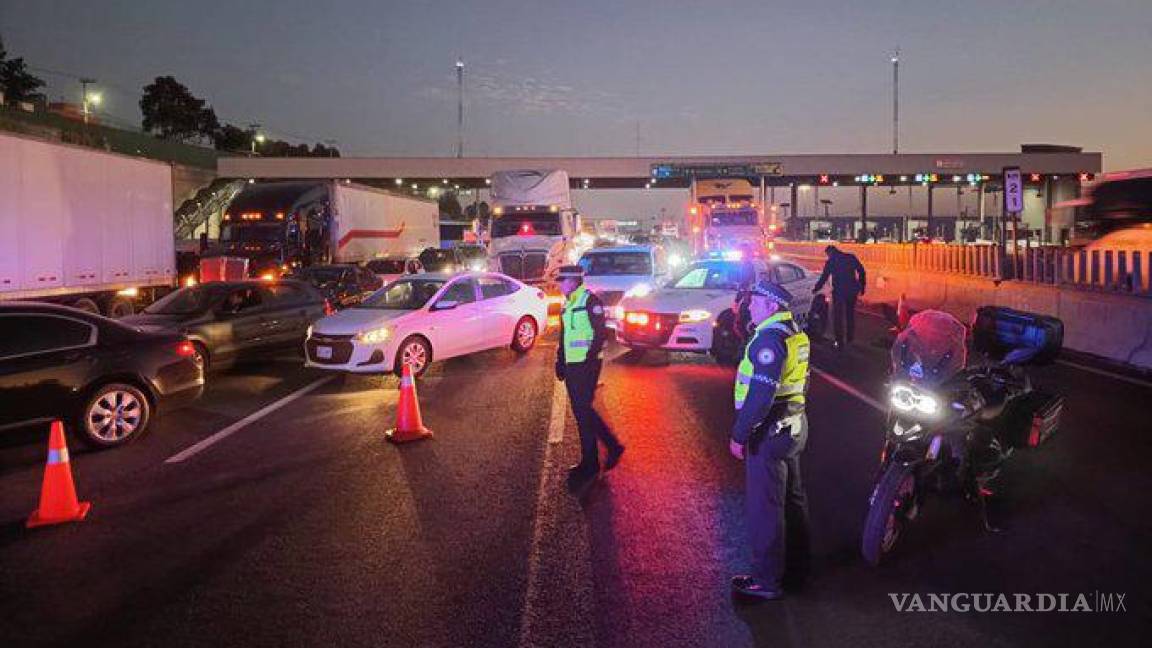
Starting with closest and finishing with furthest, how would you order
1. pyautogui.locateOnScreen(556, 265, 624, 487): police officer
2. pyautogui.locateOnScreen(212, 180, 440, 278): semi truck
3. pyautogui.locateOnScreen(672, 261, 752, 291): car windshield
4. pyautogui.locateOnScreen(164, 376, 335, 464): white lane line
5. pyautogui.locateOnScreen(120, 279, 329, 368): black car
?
pyautogui.locateOnScreen(556, 265, 624, 487): police officer → pyautogui.locateOnScreen(164, 376, 335, 464): white lane line → pyautogui.locateOnScreen(120, 279, 329, 368): black car → pyautogui.locateOnScreen(672, 261, 752, 291): car windshield → pyautogui.locateOnScreen(212, 180, 440, 278): semi truck

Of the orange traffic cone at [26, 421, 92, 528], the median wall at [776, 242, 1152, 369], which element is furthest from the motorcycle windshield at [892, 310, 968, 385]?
the median wall at [776, 242, 1152, 369]

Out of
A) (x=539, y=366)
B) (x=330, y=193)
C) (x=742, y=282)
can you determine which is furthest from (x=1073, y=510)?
(x=330, y=193)

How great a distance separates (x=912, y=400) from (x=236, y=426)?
7222mm

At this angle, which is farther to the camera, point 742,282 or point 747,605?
point 742,282

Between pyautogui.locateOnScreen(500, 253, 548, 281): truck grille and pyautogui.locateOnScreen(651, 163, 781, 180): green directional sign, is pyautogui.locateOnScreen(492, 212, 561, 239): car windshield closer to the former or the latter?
pyautogui.locateOnScreen(500, 253, 548, 281): truck grille

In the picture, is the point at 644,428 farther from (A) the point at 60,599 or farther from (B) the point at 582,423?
(A) the point at 60,599

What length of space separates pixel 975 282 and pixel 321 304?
13.0 metres

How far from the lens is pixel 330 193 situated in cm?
2814

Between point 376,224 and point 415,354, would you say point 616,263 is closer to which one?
point 415,354

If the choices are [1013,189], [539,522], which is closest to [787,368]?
[539,522]

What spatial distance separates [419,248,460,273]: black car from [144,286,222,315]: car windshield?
694 inches

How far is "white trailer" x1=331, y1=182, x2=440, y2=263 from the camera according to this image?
28641mm

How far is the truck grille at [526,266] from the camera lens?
24594 mm

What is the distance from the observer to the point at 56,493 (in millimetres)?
6559
